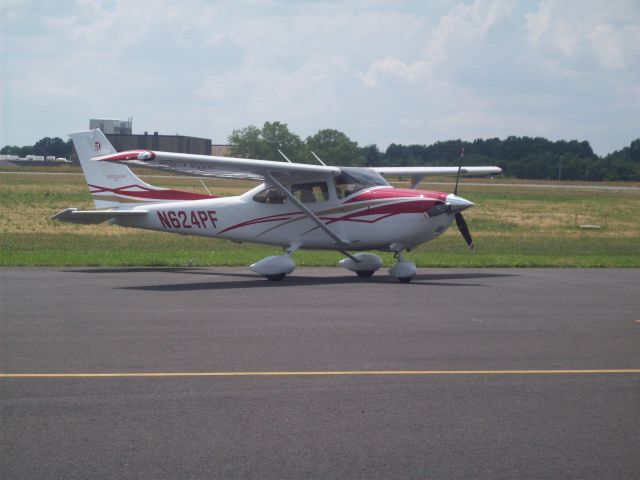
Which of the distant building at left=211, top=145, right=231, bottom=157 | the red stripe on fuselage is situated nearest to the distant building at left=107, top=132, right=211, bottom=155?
the distant building at left=211, top=145, right=231, bottom=157

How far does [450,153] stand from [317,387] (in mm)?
58905

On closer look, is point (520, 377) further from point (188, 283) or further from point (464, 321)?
point (188, 283)

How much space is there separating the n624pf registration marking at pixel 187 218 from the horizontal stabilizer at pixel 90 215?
0.45 m

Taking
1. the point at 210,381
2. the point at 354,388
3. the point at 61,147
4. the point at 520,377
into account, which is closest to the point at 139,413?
the point at 210,381

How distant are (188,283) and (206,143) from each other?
50771mm

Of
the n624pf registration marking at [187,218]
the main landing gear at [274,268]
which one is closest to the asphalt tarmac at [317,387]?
the main landing gear at [274,268]

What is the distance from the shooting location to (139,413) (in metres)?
6.65

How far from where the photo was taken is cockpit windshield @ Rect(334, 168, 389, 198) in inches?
720

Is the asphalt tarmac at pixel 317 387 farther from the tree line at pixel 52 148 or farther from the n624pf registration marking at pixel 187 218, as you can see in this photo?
the tree line at pixel 52 148

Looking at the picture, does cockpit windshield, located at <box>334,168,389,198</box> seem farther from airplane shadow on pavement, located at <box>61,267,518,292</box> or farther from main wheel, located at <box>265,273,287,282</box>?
main wheel, located at <box>265,273,287,282</box>

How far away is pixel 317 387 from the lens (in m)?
7.58

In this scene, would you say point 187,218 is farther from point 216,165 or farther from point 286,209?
point 216,165

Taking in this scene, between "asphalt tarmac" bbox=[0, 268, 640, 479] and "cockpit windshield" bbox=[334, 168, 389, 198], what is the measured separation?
462 cm

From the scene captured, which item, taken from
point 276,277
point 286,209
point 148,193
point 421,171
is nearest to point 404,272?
point 276,277
